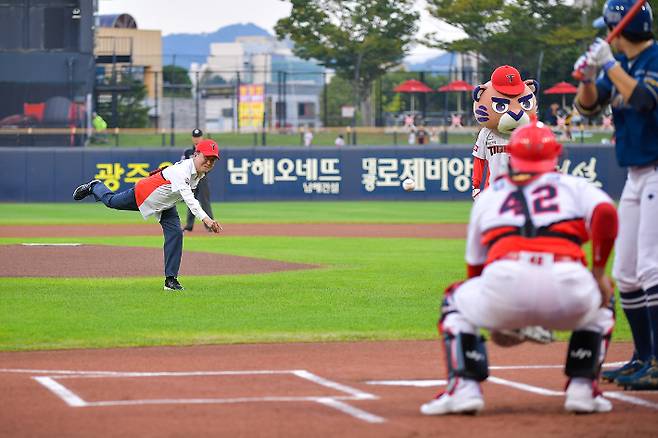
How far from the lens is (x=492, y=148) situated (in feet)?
42.8

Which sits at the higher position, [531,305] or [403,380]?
[531,305]

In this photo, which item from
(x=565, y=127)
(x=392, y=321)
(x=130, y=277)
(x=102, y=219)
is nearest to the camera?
(x=392, y=321)

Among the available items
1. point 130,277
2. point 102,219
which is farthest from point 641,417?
point 102,219

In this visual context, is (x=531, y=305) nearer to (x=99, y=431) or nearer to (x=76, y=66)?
(x=99, y=431)

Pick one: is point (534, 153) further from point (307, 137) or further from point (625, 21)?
point (307, 137)

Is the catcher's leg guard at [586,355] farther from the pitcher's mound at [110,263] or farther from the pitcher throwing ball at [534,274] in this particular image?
the pitcher's mound at [110,263]

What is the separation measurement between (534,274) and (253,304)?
6748 mm

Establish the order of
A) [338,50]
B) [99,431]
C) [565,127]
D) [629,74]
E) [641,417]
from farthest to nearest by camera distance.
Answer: [338,50]
[565,127]
[629,74]
[641,417]
[99,431]

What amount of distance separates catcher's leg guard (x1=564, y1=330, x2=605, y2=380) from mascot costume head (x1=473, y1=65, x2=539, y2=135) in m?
6.33

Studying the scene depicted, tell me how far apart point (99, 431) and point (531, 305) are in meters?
2.23

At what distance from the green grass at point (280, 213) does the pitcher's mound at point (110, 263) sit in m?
9.12

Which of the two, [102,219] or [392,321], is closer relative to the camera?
[392,321]

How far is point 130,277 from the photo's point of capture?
15602 mm

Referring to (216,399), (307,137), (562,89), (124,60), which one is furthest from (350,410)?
(124,60)
